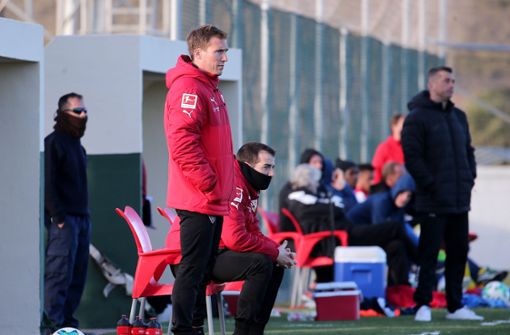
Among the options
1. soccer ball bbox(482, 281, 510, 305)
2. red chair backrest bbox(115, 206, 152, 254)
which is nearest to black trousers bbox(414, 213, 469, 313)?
soccer ball bbox(482, 281, 510, 305)

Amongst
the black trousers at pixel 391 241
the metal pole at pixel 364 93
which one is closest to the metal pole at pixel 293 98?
the black trousers at pixel 391 241

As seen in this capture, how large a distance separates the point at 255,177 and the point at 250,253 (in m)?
0.51

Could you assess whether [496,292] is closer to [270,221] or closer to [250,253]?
[270,221]

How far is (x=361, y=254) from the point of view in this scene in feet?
42.3

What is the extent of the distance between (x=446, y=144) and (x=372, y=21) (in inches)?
383

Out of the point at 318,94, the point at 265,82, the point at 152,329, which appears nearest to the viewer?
the point at 152,329

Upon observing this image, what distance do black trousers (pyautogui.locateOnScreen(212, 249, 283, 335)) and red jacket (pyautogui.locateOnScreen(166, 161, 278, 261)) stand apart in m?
0.07

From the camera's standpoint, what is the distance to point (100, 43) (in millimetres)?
10820

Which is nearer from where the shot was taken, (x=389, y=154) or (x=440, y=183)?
(x=440, y=183)

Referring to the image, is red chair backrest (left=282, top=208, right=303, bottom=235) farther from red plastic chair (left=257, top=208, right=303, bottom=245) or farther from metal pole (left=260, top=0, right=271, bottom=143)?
metal pole (left=260, top=0, right=271, bottom=143)

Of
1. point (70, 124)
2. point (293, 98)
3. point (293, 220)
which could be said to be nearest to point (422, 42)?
point (293, 98)

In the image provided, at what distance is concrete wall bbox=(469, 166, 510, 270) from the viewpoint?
2097 centimetres

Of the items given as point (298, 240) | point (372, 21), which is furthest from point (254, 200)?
point (372, 21)

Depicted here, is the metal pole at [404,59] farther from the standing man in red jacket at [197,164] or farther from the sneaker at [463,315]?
the standing man in red jacket at [197,164]
